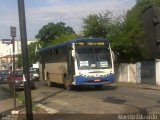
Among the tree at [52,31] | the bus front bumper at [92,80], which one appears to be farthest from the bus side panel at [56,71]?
the tree at [52,31]

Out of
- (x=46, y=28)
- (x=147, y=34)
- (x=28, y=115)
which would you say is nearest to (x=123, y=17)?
(x=28, y=115)

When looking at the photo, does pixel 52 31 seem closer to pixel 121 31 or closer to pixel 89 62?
pixel 121 31

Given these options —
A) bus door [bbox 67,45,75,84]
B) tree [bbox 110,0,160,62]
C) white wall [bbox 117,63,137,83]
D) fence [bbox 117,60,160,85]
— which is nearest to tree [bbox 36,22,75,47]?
tree [bbox 110,0,160,62]

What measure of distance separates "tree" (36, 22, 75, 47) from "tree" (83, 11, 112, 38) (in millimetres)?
61521

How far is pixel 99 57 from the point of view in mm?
27312

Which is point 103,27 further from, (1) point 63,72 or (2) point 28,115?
(2) point 28,115

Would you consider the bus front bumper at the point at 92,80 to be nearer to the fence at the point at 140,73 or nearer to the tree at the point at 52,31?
the fence at the point at 140,73

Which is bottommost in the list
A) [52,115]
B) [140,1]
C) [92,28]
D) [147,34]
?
[52,115]

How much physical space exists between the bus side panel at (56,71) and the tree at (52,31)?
6963 cm

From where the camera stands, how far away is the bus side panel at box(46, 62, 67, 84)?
98.1ft

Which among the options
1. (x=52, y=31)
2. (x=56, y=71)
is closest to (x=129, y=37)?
(x=56, y=71)

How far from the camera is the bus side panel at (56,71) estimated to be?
29916 mm

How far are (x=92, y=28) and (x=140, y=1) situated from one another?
37.3 feet

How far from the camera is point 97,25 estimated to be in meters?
42.8
